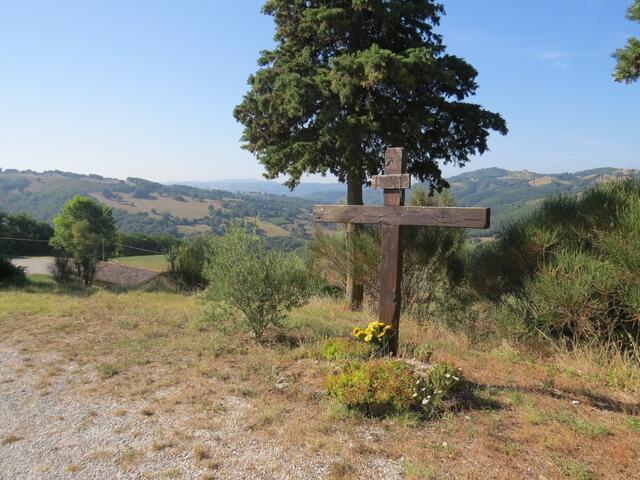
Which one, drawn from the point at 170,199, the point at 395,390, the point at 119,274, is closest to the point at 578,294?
the point at 395,390

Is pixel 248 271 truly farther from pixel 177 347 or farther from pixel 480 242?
pixel 480 242

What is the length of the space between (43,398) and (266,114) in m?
6.51

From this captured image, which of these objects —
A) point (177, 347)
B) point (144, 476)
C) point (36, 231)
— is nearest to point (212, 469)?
point (144, 476)

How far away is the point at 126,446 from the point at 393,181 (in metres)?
3.79

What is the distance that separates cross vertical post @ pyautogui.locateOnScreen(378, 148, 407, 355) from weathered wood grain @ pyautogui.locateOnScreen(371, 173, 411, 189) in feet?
0.17

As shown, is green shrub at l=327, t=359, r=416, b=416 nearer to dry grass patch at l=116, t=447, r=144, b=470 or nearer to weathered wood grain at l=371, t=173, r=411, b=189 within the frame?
dry grass patch at l=116, t=447, r=144, b=470

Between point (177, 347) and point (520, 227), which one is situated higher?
point (520, 227)

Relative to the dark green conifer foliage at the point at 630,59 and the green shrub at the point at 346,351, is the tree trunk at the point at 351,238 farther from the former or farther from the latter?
the dark green conifer foliage at the point at 630,59

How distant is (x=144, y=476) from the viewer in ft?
10.3

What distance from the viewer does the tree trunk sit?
9.02 m

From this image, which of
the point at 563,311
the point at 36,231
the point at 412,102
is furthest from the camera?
the point at 36,231

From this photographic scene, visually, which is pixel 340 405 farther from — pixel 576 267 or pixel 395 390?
pixel 576 267

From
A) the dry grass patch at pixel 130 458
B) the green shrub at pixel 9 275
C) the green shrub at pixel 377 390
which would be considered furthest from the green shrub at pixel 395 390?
the green shrub at pixel 9 275

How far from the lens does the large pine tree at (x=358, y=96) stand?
7.97m
